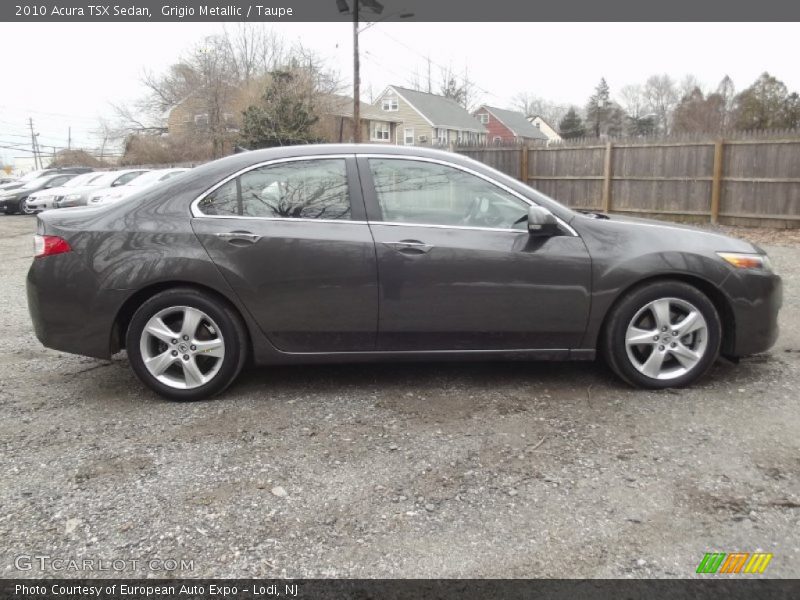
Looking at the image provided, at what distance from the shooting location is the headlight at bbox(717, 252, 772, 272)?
3.94 meters

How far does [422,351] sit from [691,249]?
5.89ft

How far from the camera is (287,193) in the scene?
3.90 metres

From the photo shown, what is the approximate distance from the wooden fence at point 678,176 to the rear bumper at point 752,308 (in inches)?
406

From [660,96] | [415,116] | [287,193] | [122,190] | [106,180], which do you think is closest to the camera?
[287,193]

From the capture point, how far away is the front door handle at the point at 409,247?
3.77 metres

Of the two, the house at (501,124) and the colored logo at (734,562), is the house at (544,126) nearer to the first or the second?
the house at (501,124)

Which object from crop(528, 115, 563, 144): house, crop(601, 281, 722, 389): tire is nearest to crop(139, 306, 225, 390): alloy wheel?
crop(601, 281, 722, 389): tire

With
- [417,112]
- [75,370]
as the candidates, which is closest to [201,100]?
[417,112]

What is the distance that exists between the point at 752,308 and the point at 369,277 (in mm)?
2410

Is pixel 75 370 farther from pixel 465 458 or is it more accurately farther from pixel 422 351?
pixel 465 458

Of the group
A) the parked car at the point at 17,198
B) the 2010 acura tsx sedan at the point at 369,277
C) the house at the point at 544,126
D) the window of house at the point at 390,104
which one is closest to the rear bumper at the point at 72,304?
the 2010 acura tsx sedan at the point at 369,277

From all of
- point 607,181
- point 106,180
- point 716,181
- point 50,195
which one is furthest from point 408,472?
point 50,195

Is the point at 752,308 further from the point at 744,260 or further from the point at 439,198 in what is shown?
the point at 439,198

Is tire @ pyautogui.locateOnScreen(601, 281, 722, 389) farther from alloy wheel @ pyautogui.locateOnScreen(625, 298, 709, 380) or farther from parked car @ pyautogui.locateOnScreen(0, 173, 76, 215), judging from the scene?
parked car @ pyautogui.locateOnScreen(0, 173, 76, 215)
